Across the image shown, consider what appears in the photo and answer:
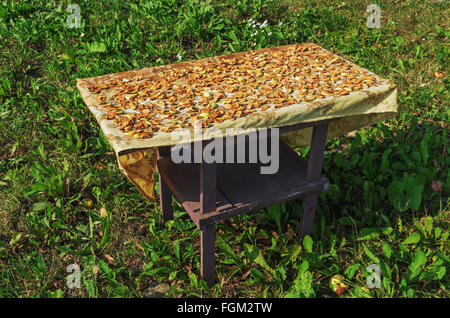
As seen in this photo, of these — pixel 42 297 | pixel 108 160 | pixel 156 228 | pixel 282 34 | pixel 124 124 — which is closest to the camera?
pixel 124 124

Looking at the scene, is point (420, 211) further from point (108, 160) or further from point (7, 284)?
point (7, 284)

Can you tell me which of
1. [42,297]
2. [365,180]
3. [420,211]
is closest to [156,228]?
[42,297]

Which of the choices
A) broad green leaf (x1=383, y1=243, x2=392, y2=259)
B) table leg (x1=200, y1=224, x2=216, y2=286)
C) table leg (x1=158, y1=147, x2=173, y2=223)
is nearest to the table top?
table leg (x1=158, y1=147, x2=173, y2=223)

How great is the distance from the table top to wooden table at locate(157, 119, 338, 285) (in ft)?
0.44

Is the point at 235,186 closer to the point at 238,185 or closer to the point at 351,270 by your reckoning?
the point at 238,185

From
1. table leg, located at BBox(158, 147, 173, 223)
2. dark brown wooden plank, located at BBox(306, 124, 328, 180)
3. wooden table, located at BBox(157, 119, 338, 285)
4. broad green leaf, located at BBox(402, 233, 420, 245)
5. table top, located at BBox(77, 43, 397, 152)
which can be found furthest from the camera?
table leg, located at BBox(158, 147, 173, 223)

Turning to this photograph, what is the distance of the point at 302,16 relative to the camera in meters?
5.12

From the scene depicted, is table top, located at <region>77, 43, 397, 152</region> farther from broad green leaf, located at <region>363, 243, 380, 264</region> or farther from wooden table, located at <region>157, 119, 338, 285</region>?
broad green leaf, located at <region>363, 243, 380, 264</region>

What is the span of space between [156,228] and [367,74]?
5.48 feet

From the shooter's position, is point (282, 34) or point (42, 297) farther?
point (282, 34)

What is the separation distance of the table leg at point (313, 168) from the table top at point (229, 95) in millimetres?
207

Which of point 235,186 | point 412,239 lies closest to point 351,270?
point 412,239

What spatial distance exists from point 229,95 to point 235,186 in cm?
54

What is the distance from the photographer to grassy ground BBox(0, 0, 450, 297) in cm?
248
